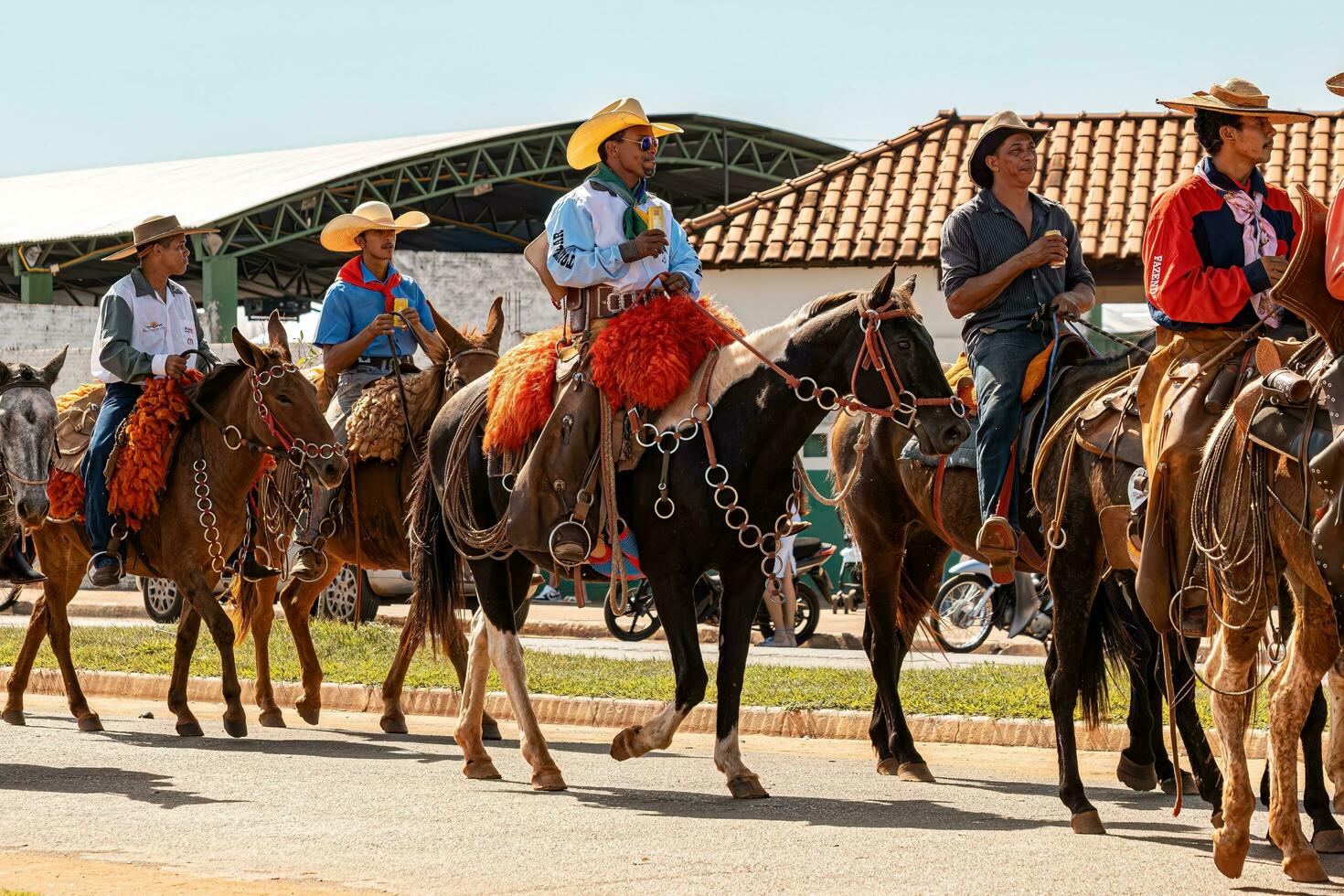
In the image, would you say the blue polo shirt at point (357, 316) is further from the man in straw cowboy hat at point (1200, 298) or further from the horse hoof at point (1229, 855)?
the horse hoof at point (1229, 855)

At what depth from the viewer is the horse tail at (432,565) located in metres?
10.6

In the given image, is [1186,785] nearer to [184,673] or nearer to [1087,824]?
[1087,824]

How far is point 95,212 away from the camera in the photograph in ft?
137

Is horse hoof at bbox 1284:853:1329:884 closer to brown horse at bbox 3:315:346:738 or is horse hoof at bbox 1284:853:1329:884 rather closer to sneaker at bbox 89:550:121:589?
brown horse at bbox 3:315:346:738

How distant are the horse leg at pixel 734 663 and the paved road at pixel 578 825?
147 mm

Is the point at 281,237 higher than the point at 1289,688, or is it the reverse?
the point at 281,237

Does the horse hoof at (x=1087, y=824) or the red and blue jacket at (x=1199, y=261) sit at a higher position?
the red and blue jacket at (x=1199, y=261)

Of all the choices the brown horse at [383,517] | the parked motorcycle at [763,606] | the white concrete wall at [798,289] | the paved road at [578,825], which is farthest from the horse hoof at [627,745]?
the white concrete wall at [798,289]

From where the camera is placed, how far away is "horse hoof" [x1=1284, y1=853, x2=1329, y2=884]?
6.66 m

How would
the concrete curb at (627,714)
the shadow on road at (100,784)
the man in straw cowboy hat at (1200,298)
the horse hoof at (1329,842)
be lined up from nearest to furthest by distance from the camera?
the man in straw cowboy hat at (1200,298), the horse hoof at (1329,842), the shadow on road at (100,784), the concrete curb at (627,714)

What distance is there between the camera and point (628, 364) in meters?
9.25

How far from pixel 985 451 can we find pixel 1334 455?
125 inches

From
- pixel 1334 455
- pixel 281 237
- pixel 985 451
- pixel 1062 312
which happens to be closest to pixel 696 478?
pixel 985 451

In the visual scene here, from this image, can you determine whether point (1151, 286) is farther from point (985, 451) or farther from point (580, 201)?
point (580, 201)
